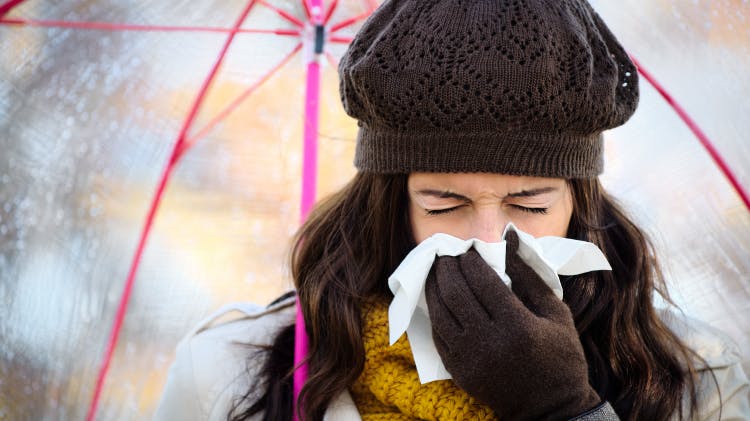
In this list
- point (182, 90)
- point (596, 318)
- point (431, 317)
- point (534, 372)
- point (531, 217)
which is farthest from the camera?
point (182, 90)

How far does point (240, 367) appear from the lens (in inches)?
100

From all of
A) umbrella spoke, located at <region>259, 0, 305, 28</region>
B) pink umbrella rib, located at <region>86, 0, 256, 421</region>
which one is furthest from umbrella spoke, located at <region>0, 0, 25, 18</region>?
umbrella spoke, located at <region>259, 0, 305, 28</region>

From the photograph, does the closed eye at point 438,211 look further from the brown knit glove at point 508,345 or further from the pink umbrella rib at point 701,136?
the pink umbrella rib at point 701,136

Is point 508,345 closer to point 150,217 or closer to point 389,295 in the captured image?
point 389,295

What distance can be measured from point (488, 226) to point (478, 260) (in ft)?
0.46

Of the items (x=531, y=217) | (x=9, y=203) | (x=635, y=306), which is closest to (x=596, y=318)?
(x=635, y=306)

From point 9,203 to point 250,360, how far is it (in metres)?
0.85

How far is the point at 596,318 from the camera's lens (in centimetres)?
238

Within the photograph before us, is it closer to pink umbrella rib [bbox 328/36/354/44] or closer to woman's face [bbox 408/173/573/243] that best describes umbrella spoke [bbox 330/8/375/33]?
pink umbrella rib [bbox 328/36/354/44]

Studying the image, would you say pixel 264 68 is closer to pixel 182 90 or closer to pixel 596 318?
pixel 182 90

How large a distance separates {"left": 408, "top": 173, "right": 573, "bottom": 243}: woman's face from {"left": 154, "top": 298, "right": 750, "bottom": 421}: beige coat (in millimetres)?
553

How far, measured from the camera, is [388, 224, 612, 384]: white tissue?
2068 millimetres

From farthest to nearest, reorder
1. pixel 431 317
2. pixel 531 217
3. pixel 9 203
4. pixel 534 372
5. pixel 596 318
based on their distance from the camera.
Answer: pixel 9 203 < pixel 596 318 < pixel 531 217 < pixel 431 317 < pixel 534 372

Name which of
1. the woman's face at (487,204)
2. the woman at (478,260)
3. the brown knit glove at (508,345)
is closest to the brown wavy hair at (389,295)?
the woman at (478,260)
